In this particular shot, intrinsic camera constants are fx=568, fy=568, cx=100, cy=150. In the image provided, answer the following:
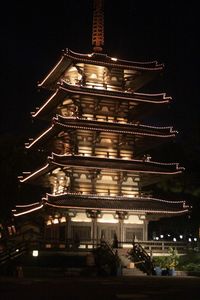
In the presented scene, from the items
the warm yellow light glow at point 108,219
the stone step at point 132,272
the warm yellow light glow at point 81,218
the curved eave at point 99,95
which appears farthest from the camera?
the warm yellow light glow at point 108,219

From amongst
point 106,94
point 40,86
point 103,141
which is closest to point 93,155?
point 103,141

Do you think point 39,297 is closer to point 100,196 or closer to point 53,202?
point 53,202

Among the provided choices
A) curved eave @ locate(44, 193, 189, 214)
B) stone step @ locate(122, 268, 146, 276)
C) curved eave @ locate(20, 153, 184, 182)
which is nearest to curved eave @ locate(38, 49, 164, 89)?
curved eave @ locate(20, 153, 184, 182)

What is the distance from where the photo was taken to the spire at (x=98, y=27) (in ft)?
180

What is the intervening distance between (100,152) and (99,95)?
5.11 metres

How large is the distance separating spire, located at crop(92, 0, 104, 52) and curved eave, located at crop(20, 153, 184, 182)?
38.5 ft

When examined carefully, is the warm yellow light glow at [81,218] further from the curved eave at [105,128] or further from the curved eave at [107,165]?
the curved eave at [105,128]

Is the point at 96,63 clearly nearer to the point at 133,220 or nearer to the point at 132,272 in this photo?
the point at 133,220

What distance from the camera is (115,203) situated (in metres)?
47.3

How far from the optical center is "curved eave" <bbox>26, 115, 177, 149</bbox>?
1868 inches

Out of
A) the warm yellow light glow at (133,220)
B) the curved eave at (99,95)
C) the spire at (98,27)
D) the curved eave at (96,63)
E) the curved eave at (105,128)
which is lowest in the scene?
the warm yellow light glow at (133,220)

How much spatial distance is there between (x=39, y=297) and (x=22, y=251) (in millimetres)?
20667

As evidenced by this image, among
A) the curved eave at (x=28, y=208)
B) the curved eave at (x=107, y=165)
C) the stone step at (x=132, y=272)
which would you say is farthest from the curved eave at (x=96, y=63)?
the stone step at (x=132, y=272)

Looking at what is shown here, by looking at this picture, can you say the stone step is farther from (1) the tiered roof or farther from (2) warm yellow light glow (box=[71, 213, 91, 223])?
(2) warm yellow light glow (box=[71, 213, 91, 223])
